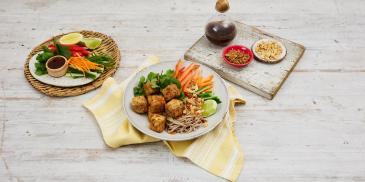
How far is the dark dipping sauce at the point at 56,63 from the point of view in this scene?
2377 mm

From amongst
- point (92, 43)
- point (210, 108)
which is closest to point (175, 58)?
point (92, 43)

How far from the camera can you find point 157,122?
6.36ft

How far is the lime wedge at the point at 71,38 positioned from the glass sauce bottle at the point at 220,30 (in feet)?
2.94

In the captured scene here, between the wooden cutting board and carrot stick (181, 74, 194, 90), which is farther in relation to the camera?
the wooden cutting board


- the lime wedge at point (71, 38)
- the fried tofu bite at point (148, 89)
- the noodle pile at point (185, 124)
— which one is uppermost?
the lime wedge at point (71, 38)

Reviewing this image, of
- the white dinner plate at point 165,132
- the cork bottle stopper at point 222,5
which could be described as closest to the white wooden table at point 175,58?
the white dinner plate at point 165,132

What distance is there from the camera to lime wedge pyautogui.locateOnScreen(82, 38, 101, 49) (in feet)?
8.56

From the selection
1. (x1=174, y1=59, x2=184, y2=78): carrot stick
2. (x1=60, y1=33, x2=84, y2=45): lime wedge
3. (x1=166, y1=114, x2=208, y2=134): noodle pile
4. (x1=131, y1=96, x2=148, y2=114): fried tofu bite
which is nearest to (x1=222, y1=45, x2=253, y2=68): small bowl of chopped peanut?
(x1=174, y1=59, x2=184, y2=78): carrot stick

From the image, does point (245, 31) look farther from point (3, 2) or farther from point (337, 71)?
point (3, 2)

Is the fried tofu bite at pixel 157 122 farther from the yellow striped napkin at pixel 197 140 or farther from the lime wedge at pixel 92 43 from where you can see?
the lime wedge at pixel 92 43

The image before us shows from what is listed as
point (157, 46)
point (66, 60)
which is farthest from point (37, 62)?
point (157, 46)

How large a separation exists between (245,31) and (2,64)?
5.81 feet

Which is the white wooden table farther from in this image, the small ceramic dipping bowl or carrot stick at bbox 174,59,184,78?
carrot stick at bbox 174,59,184,78

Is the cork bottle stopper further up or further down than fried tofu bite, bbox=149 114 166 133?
further up
